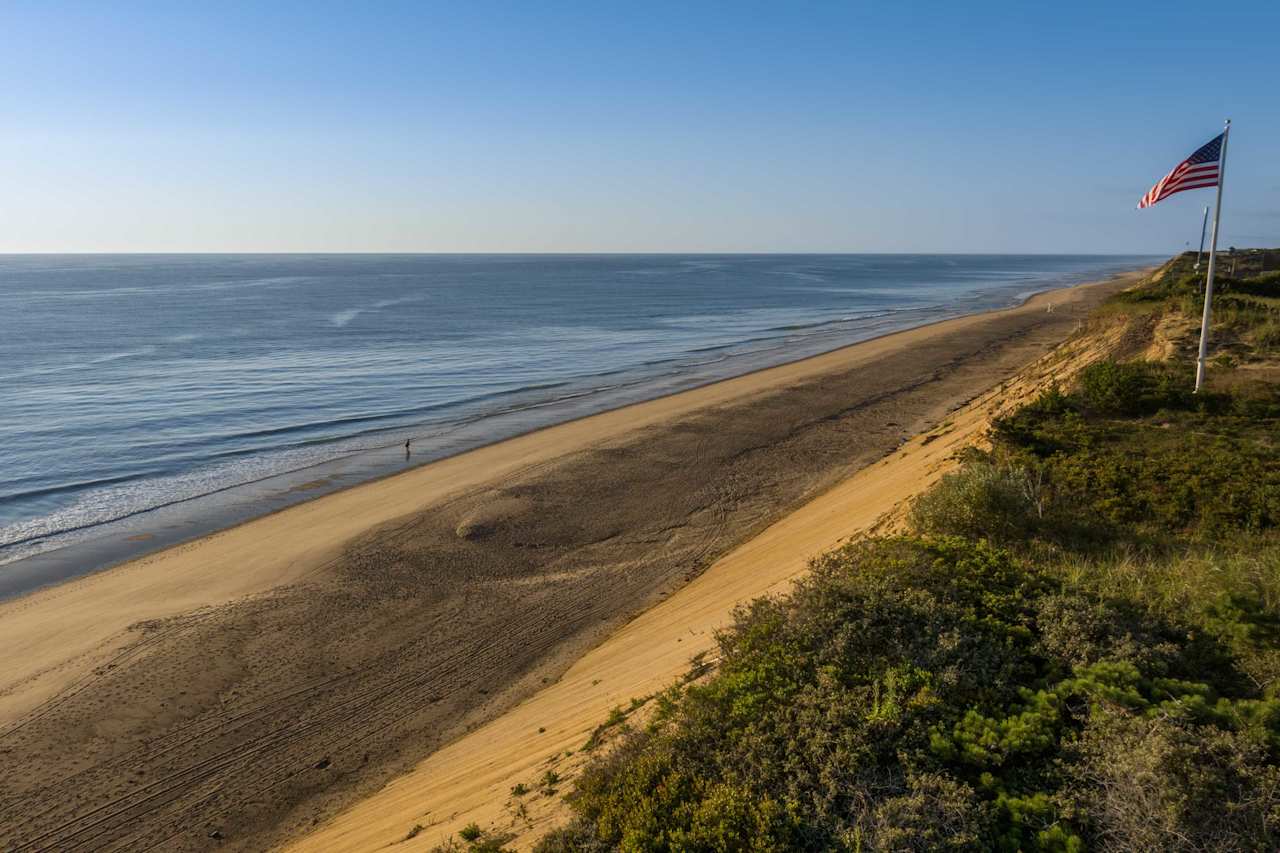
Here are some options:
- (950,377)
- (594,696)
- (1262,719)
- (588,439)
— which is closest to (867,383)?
(950,377)

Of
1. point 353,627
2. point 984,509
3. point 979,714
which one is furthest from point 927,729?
point 353,627

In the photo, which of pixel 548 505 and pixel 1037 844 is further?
pixel 548 505

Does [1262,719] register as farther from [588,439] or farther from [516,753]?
A: [588,439]

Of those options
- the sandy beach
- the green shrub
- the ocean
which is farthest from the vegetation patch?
the ocean

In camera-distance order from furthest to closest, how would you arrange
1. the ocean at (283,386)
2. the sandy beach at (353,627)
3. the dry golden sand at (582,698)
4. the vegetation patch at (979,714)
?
the ocean at (283,386) < the sandy beach at (353,627) < the dry golden sand at (582,698) < the vegetation patch at (979,714)

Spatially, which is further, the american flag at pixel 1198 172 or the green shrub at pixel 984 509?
the american flag at pixel 1198 172

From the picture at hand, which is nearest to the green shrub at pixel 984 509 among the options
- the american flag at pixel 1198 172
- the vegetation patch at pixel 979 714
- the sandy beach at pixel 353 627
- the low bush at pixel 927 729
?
the vegetation patch at pixel 979 714

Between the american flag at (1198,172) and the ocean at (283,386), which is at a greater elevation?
the american flag at (1198,172)

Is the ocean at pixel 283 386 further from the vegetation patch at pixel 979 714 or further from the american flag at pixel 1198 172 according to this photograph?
the american flag at pixel 1198 172
